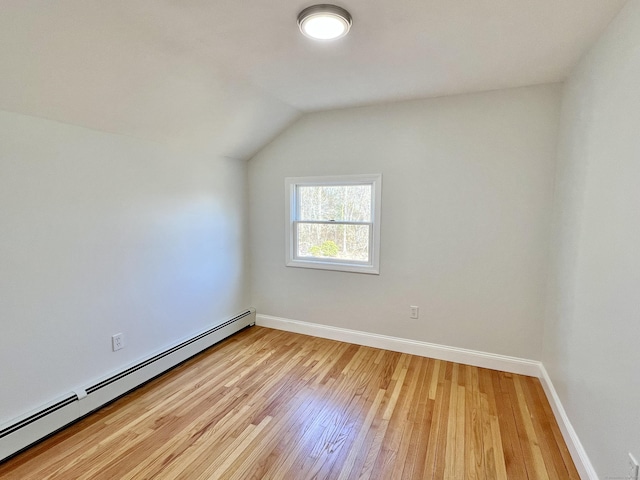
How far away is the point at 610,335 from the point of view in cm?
148

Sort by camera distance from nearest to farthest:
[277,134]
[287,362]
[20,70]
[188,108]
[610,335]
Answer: [610,335], [20,70], [188,108], [287,362], [277,134]

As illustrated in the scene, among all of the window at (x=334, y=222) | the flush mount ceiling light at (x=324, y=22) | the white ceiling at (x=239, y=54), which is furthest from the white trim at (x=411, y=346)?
the flush mount ceiling light at (x=324, y=22)

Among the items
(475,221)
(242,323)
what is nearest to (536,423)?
(475,221)

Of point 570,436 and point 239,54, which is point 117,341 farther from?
point 570,436

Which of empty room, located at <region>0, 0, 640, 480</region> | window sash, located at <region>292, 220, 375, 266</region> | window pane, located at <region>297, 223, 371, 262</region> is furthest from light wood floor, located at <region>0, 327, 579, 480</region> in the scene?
window pane, located at <region>297, 223, 371, 262</region>

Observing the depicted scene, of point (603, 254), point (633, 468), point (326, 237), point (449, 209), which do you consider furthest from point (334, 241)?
point (633, 468)

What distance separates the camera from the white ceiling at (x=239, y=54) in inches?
59.9

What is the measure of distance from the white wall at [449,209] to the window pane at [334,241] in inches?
8.3

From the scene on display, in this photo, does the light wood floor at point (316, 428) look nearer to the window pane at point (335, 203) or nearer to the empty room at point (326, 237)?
the empty room at point (326, 237)

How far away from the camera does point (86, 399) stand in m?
2.14

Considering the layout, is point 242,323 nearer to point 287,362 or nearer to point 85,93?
point 287,362

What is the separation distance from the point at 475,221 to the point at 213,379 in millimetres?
2608

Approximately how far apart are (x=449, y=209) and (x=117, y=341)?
2.91m

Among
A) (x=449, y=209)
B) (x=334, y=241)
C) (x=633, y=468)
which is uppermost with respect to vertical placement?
(x=449, y=209)
